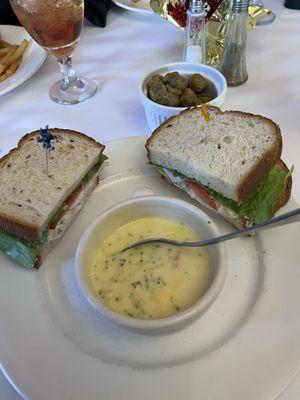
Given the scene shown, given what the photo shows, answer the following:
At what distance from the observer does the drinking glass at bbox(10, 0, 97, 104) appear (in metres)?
1.57

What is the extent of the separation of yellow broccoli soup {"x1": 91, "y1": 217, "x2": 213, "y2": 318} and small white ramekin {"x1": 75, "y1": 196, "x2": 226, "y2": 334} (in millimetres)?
28

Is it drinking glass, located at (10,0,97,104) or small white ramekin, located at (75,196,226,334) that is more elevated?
drinking glass, located at (10,0,97,104)

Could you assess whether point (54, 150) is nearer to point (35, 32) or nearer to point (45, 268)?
point (45, 268)

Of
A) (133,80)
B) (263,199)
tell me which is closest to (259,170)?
(263,199)

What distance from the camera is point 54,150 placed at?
1370 mm

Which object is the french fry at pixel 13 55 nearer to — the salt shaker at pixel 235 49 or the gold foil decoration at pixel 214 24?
the gold foil decoration at pixel 214 24

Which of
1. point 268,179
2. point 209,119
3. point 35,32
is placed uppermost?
point 35,32

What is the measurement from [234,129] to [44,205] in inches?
26.4

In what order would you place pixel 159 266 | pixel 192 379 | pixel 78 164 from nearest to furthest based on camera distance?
pixel 192 379 < pixel 159 266 < pixel 78 164

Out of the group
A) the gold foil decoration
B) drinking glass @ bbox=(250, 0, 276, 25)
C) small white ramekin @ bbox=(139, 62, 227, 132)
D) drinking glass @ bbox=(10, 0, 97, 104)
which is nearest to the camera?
small white ramekin @ bbox=(139, 62, 227, 132)

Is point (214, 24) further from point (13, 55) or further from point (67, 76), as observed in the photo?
point (13, 55)

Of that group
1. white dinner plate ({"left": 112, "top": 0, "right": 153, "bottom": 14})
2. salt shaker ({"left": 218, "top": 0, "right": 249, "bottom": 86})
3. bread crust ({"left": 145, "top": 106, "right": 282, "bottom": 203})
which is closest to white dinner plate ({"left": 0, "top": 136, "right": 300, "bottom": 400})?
bread crust ({"left": 145, "top": 106, "right": 282, "bottom": 203})

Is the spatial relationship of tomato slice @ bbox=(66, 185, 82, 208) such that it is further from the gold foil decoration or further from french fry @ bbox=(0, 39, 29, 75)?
the gold foil decoration

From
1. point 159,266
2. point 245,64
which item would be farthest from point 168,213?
point 245,64
